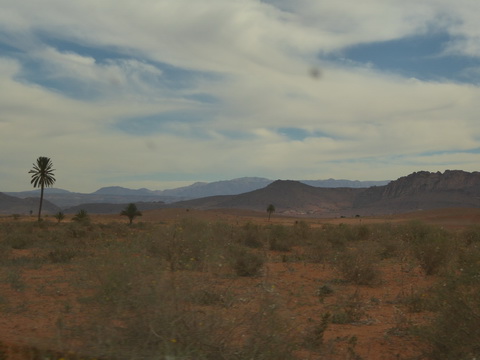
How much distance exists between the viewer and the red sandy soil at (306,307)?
6223 millimetres

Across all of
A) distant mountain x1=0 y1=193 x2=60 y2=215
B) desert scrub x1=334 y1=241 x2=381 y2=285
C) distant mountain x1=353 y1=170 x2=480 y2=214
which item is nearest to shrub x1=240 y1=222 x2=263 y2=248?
desert scrub x1=334 y1=241 x2=381 y2=285

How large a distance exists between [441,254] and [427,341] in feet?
27.9

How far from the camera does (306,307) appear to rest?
9656 millimetres

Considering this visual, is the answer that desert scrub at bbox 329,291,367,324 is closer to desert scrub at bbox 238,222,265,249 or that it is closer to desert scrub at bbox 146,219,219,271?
desert scrub at bbox 146,219,219,271

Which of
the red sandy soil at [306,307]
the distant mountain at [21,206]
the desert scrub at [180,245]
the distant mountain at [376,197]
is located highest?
the distant mountain at [376,197]

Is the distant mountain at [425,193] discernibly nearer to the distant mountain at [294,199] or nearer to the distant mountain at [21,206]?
the distant mountain at [294,199]

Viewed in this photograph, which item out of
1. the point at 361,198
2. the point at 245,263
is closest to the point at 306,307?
the point at 245,263

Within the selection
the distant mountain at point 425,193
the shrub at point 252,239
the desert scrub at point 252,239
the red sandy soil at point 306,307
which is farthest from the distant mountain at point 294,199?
the red sandy soil at point 306,307

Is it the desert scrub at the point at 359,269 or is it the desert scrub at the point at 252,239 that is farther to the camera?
the desert scrub at the point at 252,239

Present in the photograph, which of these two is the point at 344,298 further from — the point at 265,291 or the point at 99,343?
the point at 99,343

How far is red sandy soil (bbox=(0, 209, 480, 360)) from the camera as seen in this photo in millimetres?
6223

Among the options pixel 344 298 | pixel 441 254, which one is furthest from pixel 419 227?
pixel 344 298

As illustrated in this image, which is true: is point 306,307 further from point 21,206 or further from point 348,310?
point 21,206

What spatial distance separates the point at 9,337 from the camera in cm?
601
